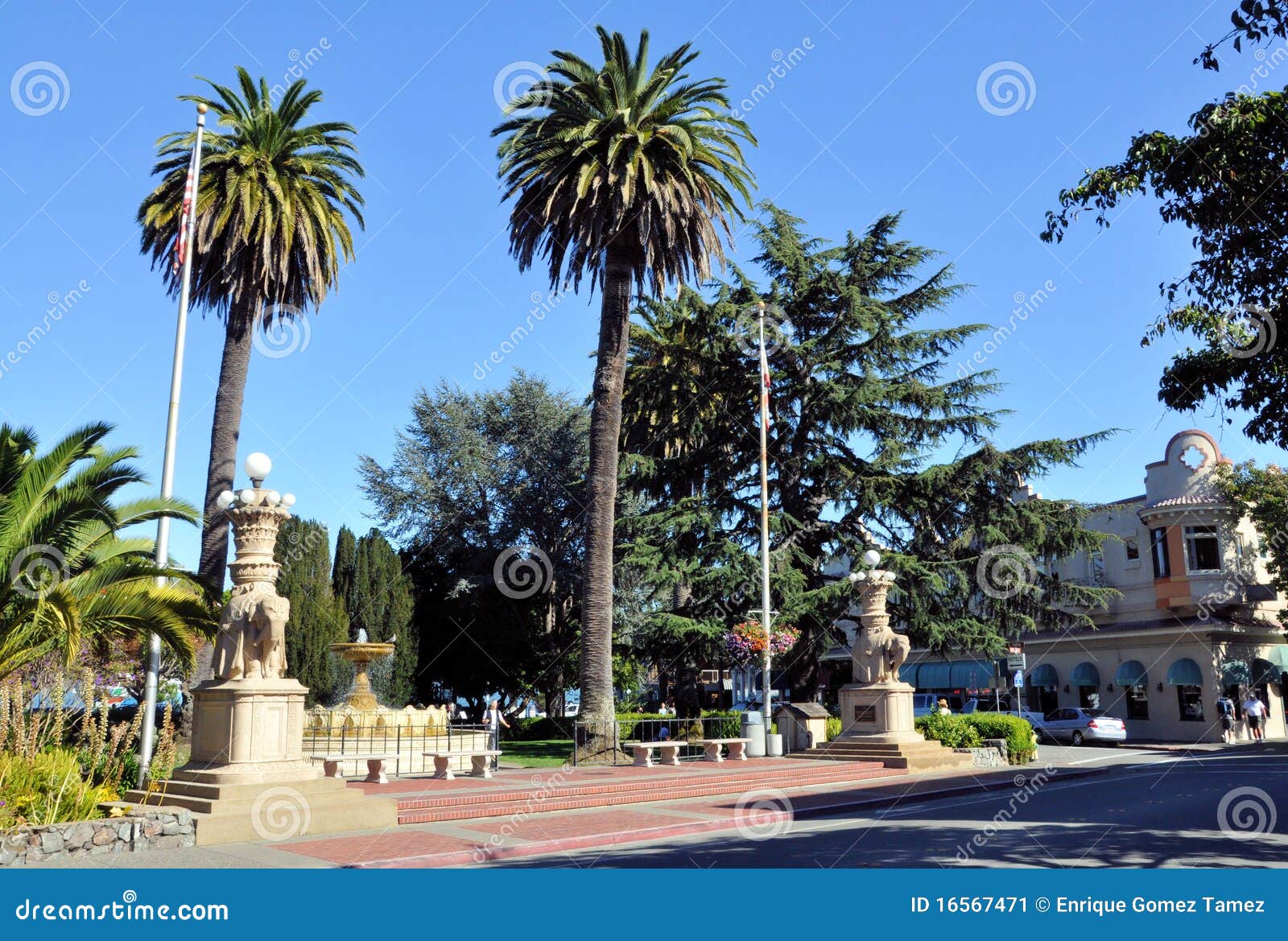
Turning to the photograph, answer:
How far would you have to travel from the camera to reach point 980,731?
25.8 metres

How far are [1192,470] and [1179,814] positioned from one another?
103 feet

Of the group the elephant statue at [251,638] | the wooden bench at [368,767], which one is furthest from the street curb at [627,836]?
the wooden bench at [368,767]

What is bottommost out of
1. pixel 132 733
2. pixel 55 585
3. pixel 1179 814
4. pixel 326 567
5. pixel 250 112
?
pixel 1179 814

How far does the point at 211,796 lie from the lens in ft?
42.9

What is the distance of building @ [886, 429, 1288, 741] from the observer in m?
39.5

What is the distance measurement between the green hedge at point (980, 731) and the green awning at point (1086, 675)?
1875cm

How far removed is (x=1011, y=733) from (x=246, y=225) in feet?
71.5

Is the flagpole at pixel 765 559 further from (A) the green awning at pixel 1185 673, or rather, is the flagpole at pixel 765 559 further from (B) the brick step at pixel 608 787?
(A) the green awning at pixel 1185 673

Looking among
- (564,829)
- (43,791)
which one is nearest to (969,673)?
(564,829)

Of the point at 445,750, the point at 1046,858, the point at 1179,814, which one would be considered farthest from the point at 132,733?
the point at 1179,814

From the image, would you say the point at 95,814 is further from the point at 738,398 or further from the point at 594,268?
the point at 738,398

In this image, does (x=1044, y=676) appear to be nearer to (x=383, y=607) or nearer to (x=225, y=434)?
(x=383, y=607)

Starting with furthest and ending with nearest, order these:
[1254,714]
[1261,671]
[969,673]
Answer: [969,673]
[1261,671]
[1254,714]

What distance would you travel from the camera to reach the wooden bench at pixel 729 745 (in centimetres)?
2330
